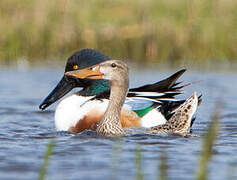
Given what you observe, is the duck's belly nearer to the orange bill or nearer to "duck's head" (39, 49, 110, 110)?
"duck's head" (39, 49, 110, 110)

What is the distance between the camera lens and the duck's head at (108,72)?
618 cm

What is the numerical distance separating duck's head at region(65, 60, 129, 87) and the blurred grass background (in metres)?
7.41

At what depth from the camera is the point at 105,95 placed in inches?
273

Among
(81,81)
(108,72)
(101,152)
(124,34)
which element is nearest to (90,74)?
(108,72)

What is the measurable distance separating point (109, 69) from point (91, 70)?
179mm

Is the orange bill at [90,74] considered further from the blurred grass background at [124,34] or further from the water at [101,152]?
the blurred grass background at [124,34]

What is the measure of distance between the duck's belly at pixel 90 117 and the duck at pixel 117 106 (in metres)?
0.28

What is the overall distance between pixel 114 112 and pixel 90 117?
0.46 m

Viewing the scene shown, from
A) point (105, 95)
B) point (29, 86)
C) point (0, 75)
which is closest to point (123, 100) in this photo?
point (105, 95)

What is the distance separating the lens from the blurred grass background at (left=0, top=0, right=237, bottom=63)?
45.3 feet

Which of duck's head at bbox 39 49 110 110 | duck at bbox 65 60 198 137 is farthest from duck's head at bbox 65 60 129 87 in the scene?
duck's head at bbox 39 49 110 110

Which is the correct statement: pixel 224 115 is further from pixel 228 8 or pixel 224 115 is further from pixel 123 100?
pixel 228 8

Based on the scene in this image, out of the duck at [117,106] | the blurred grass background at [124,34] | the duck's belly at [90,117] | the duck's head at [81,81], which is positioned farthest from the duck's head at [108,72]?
the blurred grass background at [124,34]

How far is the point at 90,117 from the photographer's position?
21.7ft
